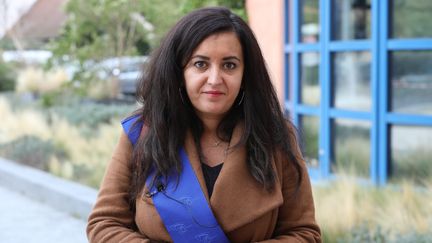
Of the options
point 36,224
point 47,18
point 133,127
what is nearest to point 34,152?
point 36,224

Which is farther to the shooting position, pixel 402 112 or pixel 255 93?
pixel 402 112

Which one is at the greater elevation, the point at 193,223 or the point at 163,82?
the point at 163,82

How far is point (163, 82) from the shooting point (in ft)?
7.50

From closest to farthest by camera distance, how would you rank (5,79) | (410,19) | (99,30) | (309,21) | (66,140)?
(410,19)
(309,21)
(66,140)
(99,30)
(5,79)

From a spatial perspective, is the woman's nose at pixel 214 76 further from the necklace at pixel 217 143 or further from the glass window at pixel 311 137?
the glass window at pixel 311 137

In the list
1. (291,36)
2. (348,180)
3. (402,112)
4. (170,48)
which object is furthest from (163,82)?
(291,36)

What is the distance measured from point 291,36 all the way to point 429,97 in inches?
90.2

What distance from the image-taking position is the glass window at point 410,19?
5.93 m

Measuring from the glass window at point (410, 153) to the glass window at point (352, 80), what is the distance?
1.86ft

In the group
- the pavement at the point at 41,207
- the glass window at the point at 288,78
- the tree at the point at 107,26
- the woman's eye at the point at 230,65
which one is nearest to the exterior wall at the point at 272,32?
the glass window at the point at 288,78

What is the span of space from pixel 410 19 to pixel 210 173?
4.32 meters

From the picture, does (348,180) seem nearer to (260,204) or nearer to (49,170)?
(260,204)

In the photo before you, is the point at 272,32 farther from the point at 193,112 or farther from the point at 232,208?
the point at 232,208

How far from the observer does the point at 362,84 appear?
260 inches
